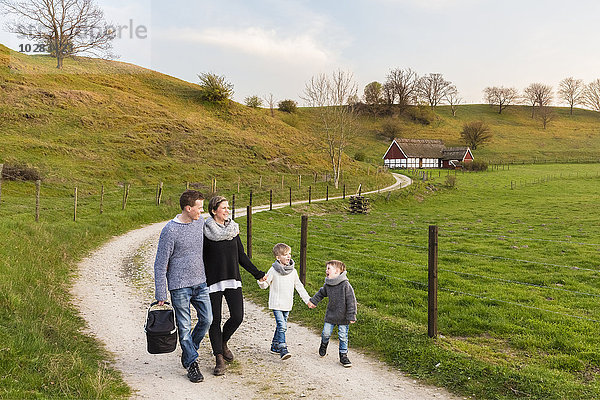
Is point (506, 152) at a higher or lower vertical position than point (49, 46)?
lower

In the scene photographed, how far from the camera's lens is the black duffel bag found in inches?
223

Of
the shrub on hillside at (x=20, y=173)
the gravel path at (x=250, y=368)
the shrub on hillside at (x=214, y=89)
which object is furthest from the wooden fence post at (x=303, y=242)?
the shrub on hillside at (x=214, y=89)

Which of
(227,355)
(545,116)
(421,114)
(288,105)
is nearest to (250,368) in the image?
(227,355)

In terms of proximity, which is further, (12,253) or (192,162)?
(192,162)

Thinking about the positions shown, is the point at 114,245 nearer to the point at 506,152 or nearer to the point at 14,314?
the point at 14,314

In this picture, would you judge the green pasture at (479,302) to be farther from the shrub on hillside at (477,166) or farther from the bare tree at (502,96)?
the bare tree at (502,96)

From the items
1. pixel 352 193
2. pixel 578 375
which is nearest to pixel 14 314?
pixel 578 375

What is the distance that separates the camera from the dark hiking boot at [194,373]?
5789mm

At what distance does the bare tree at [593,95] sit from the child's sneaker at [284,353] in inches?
6606

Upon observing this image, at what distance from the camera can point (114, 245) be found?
55.0 ft

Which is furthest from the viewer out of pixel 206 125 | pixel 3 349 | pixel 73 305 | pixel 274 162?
pixel 206 125

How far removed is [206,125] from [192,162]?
14.3 metres

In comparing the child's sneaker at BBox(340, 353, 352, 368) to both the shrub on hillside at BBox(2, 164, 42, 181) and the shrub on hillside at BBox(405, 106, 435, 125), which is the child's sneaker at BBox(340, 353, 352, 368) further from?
the shrub on hillside at BBox(405, 106, 435, 125)

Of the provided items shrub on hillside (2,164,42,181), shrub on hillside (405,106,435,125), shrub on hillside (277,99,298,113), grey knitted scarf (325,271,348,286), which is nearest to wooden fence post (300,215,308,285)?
grey knitted scarf (325,271,348,286)
